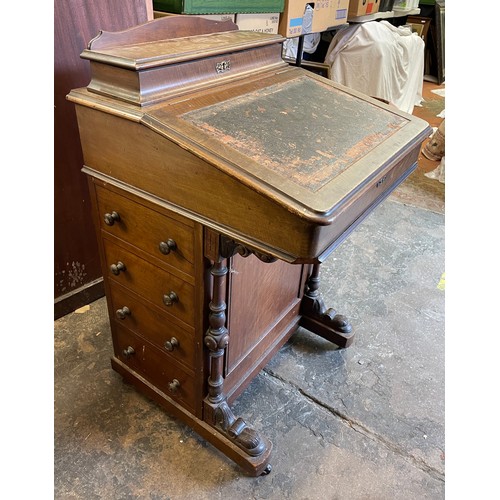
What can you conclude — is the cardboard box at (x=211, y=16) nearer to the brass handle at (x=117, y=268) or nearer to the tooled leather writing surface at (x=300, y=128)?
the tooled leather writing surface at (x=300, y=128)

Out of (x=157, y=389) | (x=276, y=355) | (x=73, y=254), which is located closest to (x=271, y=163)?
(x=157, y=389)

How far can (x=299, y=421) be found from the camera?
167 cm

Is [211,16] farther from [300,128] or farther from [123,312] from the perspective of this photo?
[123,312]

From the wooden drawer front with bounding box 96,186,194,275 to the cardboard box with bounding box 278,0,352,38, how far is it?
1849mm

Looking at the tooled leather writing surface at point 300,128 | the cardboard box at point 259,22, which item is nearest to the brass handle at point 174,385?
the tooled leather writing surface at point 300,128

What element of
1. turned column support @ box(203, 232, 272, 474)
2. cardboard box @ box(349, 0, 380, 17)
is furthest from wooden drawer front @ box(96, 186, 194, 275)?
cardboard box @ box(349, 0, 380, 17)

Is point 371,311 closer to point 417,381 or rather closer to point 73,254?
point 417,381

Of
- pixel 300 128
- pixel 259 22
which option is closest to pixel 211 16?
pixel 259 22

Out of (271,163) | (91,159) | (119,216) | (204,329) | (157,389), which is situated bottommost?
(157,389)

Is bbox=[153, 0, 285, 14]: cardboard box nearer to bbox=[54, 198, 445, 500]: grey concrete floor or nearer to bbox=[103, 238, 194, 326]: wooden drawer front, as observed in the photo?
bbox=[103, 238, 194, 326]: wooden drawer front

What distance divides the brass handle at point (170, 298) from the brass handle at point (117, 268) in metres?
0.19

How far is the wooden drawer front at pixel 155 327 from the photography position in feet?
4.59

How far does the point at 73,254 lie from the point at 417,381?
1.65 metres

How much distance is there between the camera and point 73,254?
2.00 meters
